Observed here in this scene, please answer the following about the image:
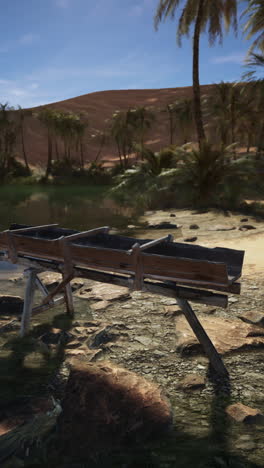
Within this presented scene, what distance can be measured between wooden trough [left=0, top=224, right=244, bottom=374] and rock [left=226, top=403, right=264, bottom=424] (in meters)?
0.67

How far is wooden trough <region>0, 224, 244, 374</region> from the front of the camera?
3.99m

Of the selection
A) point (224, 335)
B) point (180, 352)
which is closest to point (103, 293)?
point (180, 352)

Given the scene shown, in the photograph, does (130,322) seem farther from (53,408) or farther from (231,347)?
(53,408)

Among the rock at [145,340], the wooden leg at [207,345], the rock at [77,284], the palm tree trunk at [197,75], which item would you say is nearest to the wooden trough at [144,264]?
the wooden leg at [207,345]

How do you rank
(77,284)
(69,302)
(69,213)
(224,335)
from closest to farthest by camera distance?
1. (224,335)
2. (69,302)
3. (77,284)
4. (69,213)

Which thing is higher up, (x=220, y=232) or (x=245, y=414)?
(x=220, y=232)

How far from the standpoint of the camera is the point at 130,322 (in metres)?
6.17

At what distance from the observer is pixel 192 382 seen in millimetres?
4430

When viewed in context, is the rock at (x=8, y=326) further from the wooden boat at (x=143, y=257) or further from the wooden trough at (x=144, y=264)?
the wooden boat at (x=143, y=257)

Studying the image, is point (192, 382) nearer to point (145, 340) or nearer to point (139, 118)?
A: point (145, 340)

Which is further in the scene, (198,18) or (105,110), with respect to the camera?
(105,110)

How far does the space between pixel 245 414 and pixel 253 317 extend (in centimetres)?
245

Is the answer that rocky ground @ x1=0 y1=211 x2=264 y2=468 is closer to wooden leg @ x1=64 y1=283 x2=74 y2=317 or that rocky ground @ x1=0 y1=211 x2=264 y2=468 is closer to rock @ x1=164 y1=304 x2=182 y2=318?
rock @ x1=164 y1=304 x2=182 y2=318

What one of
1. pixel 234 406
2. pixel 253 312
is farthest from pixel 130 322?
pixel 234 406
